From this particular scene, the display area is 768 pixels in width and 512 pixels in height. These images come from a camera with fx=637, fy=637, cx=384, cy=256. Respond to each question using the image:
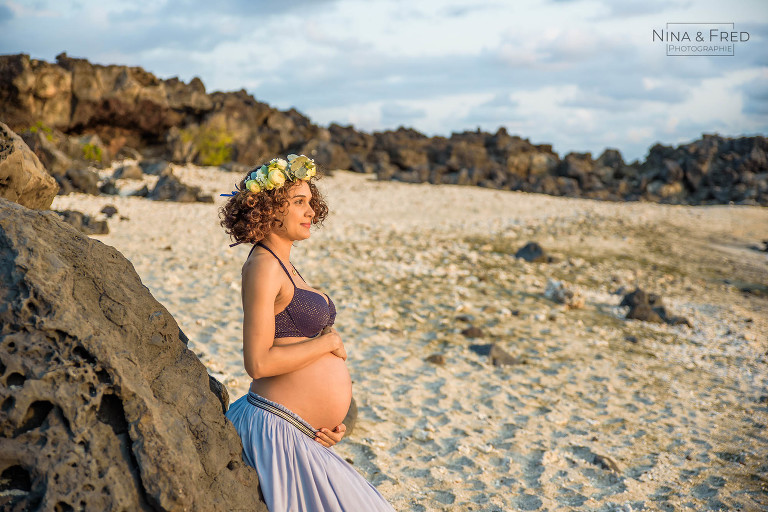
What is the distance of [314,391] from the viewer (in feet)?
11.6

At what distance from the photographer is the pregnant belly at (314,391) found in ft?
11.4

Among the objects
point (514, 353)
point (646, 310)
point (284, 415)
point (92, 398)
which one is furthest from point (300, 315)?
point (646, 310)

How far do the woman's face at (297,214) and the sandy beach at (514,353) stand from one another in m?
2.38

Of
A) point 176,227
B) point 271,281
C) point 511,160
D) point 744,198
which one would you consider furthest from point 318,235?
point 744,198

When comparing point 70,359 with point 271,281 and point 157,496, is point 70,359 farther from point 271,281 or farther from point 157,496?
point 271,281

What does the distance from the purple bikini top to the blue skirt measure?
0.43 metres

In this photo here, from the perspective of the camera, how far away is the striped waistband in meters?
3.41

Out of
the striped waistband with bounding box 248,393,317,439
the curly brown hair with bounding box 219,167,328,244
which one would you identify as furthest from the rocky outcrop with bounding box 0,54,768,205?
the striped waistband with bounding box 248,393,317,439

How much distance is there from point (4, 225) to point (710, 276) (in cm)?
1610

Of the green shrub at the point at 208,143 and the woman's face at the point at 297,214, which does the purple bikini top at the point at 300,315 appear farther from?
the green shrub at the point at 208,143

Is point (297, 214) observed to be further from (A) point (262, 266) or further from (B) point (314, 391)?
(B) point (314, 391)

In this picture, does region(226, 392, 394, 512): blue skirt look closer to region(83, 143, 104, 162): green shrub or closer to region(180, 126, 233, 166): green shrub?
region(83, 143, 104, 162): green shrub

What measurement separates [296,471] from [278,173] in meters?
1.58

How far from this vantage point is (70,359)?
266 centimetres
